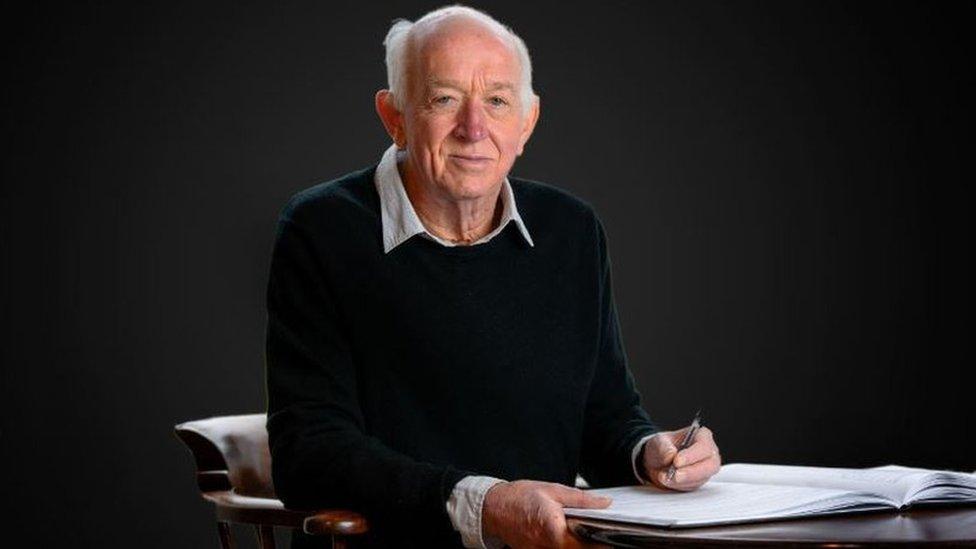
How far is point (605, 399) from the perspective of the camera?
2.47 m

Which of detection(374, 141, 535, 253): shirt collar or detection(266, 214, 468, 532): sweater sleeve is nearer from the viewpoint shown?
detection(266, 214, 468, 532): sweater sleeve

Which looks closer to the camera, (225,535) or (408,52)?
(408,52)

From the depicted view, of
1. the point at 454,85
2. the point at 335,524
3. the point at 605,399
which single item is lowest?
the point at 335,524

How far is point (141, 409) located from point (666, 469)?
2319 mm

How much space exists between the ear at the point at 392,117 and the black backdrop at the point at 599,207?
5.98 ft

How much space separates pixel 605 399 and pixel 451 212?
45cm

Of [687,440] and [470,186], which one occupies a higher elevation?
[470,186]

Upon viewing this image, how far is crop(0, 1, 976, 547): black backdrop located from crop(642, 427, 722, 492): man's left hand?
2.20 m

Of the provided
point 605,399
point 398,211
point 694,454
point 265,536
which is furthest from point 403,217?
point 265,536

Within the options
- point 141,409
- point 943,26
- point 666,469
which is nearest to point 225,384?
point 141,409

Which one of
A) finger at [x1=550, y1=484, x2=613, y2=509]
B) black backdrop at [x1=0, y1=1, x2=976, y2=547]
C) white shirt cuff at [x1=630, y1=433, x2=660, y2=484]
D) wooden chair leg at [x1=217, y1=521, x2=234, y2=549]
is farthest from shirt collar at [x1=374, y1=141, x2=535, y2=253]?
black backdrop at [x1=0, y1=1, x2=976, y2=547]

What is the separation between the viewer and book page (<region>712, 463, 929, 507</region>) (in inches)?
75.0

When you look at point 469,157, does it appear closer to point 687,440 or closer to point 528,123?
point 528,123

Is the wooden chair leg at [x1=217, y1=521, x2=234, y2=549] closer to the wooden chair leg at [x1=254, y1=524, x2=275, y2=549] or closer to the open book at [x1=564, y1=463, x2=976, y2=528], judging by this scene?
the wooden chair leg at [x1=254, y1=524, x2=275, y2=549]
